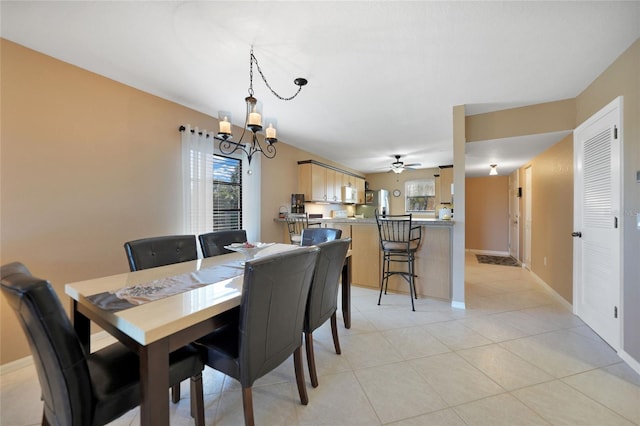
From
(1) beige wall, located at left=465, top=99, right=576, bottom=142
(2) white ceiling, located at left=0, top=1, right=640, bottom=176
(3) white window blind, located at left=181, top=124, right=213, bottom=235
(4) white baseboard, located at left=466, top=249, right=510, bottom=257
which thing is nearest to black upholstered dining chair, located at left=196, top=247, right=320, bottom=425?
(2) white ceiling, located at left=0, top=1, right=640, bottom=176

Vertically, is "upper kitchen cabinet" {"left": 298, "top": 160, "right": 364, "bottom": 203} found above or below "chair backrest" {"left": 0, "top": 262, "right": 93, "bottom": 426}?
above

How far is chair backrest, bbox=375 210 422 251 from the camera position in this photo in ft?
10.4

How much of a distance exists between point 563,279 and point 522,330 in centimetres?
128

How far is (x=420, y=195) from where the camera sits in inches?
280

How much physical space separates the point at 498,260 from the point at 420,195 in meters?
2.49

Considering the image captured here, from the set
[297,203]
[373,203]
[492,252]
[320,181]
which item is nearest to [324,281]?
[297,203]

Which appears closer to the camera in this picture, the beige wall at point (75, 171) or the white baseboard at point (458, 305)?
the beige wall at point (75, 171)

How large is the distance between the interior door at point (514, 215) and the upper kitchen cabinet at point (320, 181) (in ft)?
12.4

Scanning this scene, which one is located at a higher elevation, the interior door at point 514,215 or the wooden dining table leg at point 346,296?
the interior door at point 514,215

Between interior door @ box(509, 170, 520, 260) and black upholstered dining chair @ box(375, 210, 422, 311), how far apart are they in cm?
345

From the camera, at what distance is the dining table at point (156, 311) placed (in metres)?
0.87

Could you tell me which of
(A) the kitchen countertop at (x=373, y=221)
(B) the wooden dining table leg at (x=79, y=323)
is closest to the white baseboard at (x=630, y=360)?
(A) the kitchen countertop at (x=373, y=221)

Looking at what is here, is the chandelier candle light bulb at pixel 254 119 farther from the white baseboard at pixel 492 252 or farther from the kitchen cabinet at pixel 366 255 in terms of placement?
the white baseboard at pixel 492 252

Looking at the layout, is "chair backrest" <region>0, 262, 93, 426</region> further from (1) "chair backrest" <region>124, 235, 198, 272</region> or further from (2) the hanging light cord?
(2) the hanging light cord
